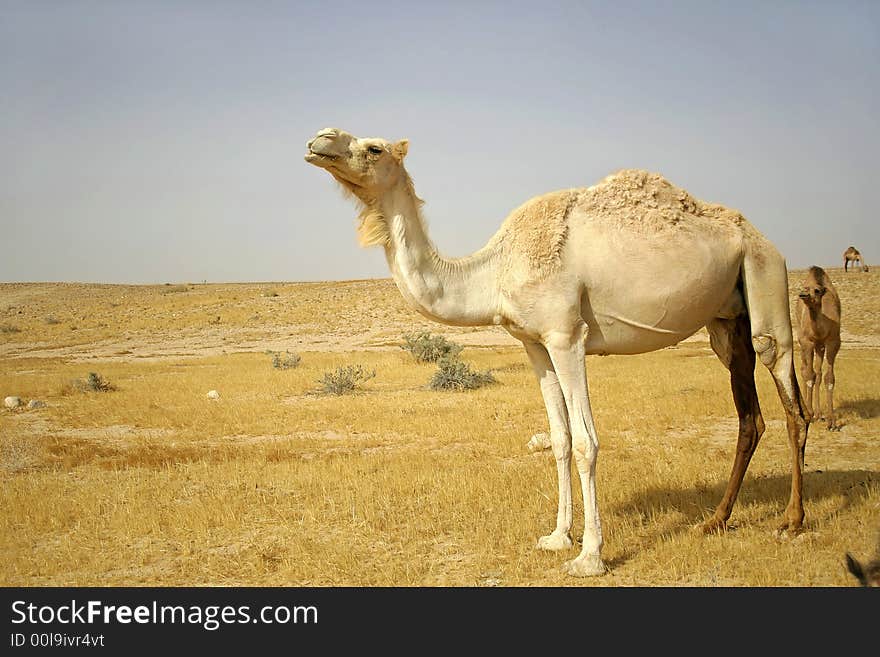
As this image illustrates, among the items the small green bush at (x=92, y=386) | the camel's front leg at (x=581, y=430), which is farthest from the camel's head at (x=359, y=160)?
the small green bush at (x=92, y=386)

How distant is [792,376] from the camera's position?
641cm

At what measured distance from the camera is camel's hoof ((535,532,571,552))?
6.03 metres

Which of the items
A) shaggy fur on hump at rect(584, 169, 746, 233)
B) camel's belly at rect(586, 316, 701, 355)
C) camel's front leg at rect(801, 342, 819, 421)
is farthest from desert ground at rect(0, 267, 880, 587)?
shaggy fur on hump at rect(584, 169, 746, 233)

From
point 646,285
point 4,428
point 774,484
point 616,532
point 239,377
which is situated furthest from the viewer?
point 239,377

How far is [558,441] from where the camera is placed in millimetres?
6078

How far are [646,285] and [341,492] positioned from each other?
4432mm

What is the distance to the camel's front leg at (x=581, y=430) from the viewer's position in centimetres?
545

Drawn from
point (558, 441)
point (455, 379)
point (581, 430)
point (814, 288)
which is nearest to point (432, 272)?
point (581, 430)

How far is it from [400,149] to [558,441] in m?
2.90

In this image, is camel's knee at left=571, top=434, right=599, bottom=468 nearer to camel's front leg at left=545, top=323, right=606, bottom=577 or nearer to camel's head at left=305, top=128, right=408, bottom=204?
camel's front leg at left=545, top=323, right=606, bottom=577

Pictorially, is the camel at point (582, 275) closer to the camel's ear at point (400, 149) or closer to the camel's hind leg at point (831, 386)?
the camel's ear at point (400, 149)

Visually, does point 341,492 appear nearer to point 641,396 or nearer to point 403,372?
point 641,396

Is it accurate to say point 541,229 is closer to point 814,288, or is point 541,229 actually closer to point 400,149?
point 400,149
